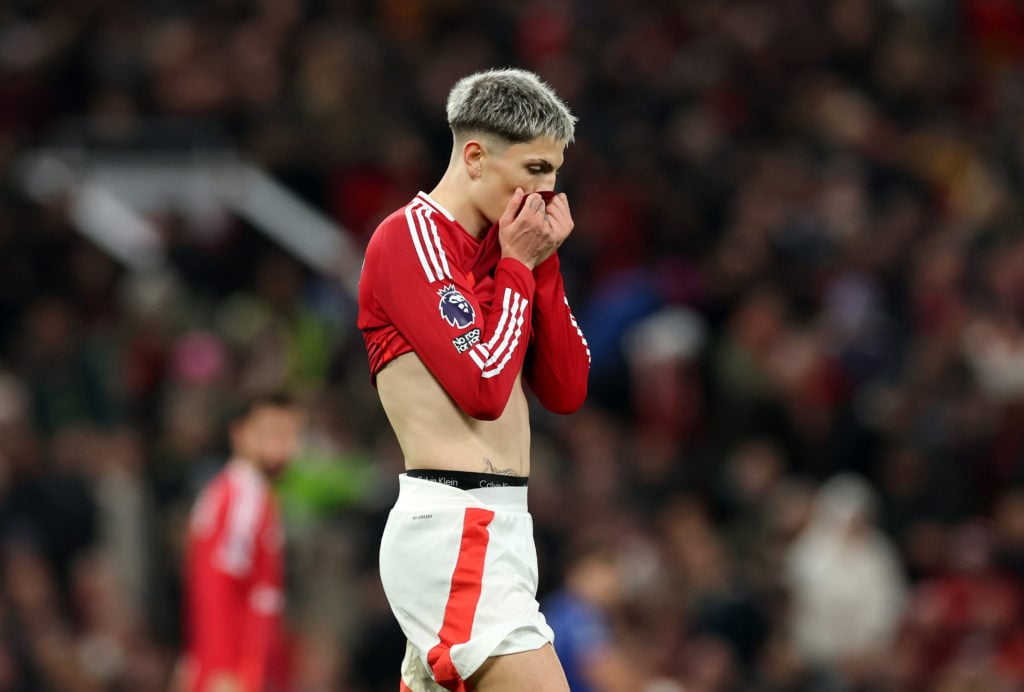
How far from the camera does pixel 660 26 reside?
15.0 meters

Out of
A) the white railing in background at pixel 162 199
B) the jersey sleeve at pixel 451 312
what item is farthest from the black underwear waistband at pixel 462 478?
the white railing in background at pixel 162 199

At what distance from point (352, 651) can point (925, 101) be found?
6.69 m

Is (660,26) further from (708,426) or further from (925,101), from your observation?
(708,426)

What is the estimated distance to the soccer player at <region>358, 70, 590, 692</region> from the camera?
167 inches

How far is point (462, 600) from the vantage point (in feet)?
14.0

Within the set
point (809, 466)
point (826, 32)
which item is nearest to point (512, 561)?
point (809, 466)

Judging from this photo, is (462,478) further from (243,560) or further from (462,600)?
(243,560)

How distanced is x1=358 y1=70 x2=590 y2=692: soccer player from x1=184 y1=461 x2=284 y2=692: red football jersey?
3.07 m

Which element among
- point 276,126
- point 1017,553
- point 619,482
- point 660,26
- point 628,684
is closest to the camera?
point 628,684

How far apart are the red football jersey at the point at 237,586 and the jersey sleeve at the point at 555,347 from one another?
315 centimetres

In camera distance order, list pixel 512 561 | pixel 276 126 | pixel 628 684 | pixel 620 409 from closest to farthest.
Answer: pixel 512 561 < pixel 628 684 < pixel 620 409 < pixel 276 126

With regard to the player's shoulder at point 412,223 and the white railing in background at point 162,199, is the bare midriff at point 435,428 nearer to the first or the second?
the player's shoulder at point 412,223

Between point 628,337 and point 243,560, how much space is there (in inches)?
187

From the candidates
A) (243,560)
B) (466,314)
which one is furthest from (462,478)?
(243,560)
